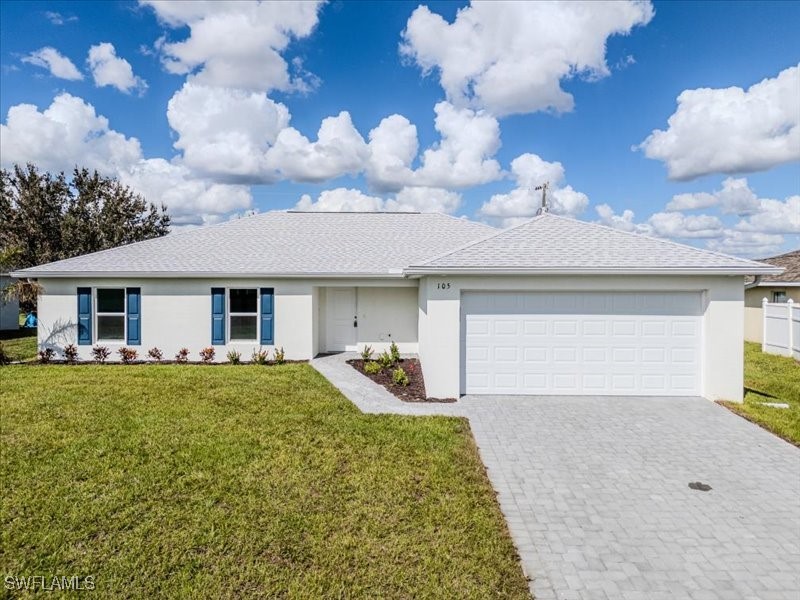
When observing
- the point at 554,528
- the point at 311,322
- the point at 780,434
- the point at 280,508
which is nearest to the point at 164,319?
the point at 311,322

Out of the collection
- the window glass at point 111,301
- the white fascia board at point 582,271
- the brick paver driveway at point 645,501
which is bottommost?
the brick paver driveway at point 645,501

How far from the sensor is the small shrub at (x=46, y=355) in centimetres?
1455

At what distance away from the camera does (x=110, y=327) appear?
1500 cm

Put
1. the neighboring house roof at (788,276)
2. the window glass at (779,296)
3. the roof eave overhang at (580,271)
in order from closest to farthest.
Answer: the roof eave overhang at (580,271)
the neighboring house roof at (788,276)
the window glass at (779,296)

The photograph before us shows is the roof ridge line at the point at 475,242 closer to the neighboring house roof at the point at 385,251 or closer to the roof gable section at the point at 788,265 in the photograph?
the neighboring house roof at the point at 385,251

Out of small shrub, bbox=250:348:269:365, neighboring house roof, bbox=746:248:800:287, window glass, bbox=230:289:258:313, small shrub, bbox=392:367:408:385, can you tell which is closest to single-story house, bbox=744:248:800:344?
neighboring house roof, bbox=746:248:800:287

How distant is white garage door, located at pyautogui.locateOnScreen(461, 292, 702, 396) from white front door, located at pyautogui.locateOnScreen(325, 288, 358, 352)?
6.64 metres

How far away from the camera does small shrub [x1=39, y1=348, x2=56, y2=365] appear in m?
14.6

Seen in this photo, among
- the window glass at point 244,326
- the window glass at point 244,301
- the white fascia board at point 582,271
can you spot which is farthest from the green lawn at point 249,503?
the window glass at point 244,301

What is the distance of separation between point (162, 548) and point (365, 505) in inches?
81.9

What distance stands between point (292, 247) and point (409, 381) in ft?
24.5

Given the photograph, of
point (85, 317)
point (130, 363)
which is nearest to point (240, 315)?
point (130, 363)

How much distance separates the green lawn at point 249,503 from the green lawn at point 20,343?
8700mm

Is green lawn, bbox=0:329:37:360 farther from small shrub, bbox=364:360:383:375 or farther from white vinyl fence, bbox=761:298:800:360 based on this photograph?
white vinyl fence, bbox=761:298:800:360
